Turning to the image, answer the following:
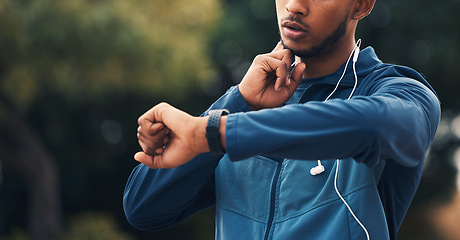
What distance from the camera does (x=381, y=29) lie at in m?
11.3

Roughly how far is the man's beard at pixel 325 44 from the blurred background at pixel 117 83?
5.93 m

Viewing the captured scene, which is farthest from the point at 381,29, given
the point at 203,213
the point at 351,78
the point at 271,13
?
the point at 351,78

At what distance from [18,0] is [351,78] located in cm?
653

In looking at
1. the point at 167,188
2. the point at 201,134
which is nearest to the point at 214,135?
the point at 201,134

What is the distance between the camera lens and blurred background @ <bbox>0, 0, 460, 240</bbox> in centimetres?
741

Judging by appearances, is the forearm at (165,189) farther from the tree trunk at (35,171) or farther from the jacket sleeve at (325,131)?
the tree trunk at (35,171)

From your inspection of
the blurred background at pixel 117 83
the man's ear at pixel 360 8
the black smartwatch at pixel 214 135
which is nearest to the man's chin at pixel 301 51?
the man's ear at pixel 360 8

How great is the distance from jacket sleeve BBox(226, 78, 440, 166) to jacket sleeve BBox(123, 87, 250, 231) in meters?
0.38

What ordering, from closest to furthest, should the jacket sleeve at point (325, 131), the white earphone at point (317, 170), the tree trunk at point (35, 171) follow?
the jacket sleeve at point (325, 131) → the white earphone at point (317, 170) → the tree trunk at point (35, 171)

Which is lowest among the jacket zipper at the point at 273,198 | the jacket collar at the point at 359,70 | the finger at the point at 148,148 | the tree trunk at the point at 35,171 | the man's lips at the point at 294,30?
the tree trunk at the point at 35,171

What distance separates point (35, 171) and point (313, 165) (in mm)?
8262

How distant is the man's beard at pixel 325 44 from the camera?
164cm

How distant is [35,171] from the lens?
30.2ft

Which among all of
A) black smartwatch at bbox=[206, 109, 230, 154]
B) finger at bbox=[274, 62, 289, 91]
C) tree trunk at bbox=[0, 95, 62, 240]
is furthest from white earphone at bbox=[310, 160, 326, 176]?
tree trunk at bbox=[0, 95, 62, 240]
